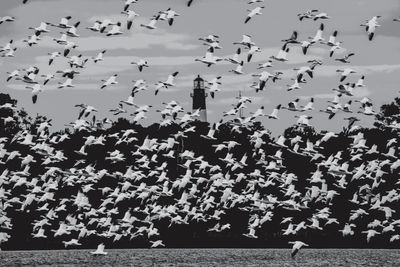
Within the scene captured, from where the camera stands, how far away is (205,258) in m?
66.8

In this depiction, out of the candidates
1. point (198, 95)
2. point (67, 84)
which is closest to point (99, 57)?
point (67, 84)

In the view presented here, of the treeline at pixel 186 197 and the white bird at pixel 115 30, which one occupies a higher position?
the white bird at pixel 115 30

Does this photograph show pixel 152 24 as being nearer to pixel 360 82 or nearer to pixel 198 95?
pixel 360 82

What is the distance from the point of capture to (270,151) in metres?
92.4

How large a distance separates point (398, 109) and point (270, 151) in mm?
13749

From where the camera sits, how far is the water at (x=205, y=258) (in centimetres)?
6167

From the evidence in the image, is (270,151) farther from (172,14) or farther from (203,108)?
(172,14)

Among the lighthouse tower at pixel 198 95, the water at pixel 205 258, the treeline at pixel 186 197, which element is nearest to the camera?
the water at pixel 205 258

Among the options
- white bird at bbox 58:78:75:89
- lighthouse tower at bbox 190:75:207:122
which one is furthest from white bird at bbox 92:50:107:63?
lighthouse tower at bbox 190:75:207:122

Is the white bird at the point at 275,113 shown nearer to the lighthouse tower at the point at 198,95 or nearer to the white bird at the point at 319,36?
the white bird at the point at 319,36

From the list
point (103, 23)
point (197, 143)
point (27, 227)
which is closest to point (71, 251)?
point (27, 227)

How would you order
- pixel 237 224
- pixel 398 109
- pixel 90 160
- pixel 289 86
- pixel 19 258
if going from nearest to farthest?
pixel 289 86
pixel 19 258
pixel 237 224
pixel 90 160
pixel 398 109

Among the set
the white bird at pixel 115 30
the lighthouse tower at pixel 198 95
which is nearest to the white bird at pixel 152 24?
the white bird at pixel 115 30

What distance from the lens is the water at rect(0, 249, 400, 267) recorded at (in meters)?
61.7
